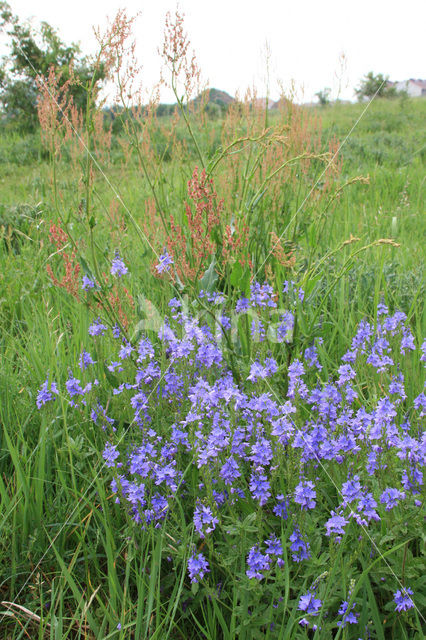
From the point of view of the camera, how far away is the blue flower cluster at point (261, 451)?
141 centimetres

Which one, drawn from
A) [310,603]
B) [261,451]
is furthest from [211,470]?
[310,603]

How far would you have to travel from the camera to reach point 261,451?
1533 mm

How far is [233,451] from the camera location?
159 centimetres

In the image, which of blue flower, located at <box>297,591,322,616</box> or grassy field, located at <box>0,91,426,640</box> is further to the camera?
grassy field, located at <box>0,91,426,640</box>

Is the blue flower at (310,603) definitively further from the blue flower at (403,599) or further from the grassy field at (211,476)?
the blue flower at (403,599)

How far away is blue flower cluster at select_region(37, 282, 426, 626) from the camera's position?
1.41m

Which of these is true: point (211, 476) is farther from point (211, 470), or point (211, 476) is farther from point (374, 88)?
point (374, 88)

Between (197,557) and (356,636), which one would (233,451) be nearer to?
(197,557)

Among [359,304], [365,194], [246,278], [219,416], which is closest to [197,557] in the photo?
[219,416]

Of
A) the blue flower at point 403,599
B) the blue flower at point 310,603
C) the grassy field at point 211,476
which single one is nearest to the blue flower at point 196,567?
the grassy field at point 211,476

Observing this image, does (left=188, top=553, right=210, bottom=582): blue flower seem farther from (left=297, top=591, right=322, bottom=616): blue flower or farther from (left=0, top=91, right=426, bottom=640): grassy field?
(left=297, top=591, right=322, bottom=616): blue flower

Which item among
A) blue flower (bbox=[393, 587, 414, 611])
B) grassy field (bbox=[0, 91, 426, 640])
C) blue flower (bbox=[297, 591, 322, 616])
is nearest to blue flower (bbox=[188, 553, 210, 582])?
grassy field (bbox=[0, 91, 426, 640])

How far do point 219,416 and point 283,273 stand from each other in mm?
1680

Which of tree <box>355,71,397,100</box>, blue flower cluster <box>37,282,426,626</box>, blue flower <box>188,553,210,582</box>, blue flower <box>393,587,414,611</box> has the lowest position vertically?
blue flower <box>393,587,414,611</box>
